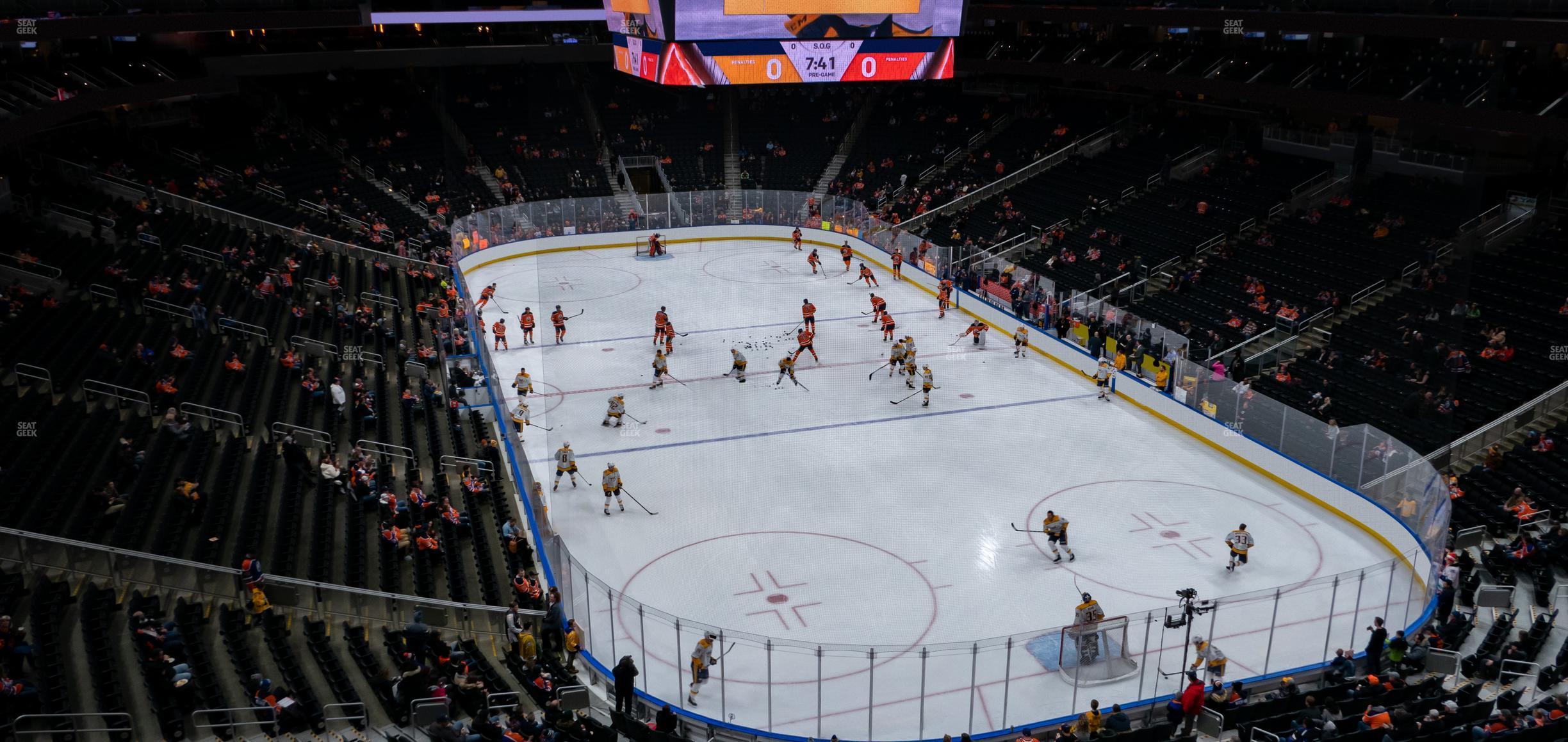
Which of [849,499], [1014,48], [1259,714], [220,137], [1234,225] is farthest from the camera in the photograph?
[1014,48]

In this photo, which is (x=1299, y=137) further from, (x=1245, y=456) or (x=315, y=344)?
(x=315, y=344)

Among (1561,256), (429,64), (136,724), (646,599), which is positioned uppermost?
(429,64)

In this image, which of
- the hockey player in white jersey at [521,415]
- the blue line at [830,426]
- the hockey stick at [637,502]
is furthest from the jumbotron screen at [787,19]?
the hockey stick at [637,502]

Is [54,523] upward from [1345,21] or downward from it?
downward

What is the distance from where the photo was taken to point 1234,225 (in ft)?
96.8

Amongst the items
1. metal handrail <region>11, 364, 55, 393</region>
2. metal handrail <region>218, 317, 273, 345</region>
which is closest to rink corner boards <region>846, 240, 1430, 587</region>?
metal handrail <region>218, 317, 273, 345</region>

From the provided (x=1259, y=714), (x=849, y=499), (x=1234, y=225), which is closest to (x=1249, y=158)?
(x=1234, y=225)

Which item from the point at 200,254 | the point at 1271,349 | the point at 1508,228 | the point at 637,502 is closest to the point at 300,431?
Result: the point at 637,502

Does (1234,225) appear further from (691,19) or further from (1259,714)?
(1259,714)

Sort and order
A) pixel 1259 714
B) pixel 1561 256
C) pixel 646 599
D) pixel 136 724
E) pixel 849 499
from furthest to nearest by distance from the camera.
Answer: pixel 1561 256, pixel 849 499, pixel 646 599, pixel 1259 714, pixel 136 724

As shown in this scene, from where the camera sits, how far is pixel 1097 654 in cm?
1295

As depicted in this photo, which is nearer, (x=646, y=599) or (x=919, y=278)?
(x=646, y=599)

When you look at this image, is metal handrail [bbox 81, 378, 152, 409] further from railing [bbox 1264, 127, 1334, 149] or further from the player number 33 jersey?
railing [bbox 1264, 127, 1334, 149]

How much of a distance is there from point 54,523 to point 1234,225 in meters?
26.7
